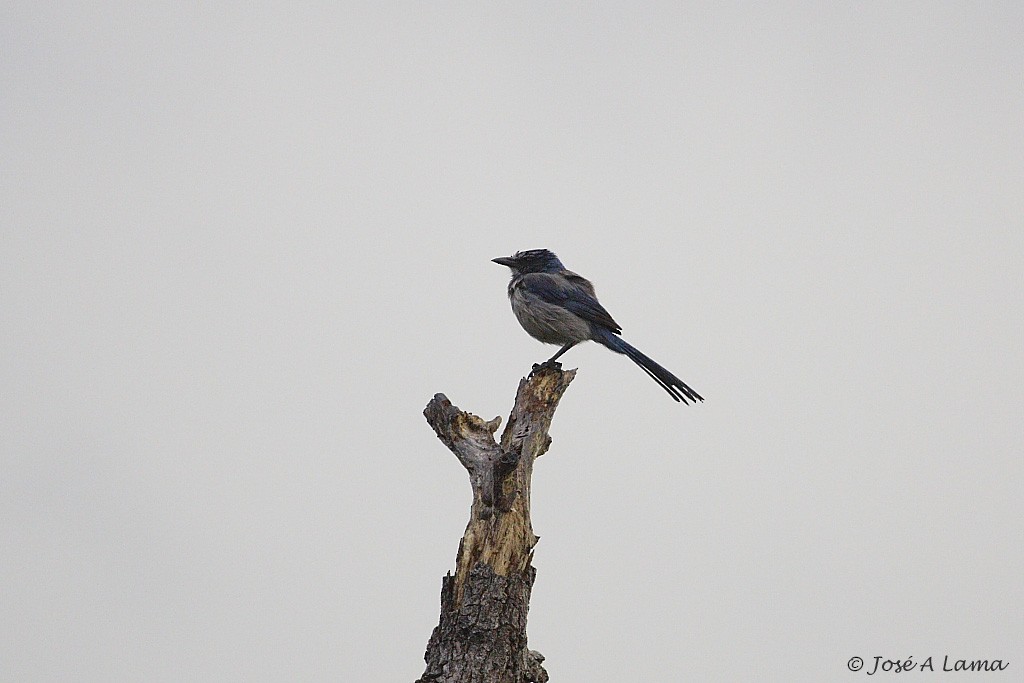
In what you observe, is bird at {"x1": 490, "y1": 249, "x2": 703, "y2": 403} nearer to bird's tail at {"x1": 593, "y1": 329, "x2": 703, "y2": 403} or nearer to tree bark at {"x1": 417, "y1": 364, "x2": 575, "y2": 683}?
bird's tail at {"x1": 593, "y1": 329, "x2": 703, "y2": 403}

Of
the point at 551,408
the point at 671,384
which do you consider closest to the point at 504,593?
the point at 551,408

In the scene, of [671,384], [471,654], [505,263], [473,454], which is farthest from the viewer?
[505,263]

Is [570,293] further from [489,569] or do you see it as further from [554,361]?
[489,569]

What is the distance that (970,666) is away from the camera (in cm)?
848

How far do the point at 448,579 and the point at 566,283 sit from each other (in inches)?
134

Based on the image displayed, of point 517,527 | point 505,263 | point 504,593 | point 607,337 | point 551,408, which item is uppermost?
point 505,263

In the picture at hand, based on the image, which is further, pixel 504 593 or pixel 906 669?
pixel 906 669

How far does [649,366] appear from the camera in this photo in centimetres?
838

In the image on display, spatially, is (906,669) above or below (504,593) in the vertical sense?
above

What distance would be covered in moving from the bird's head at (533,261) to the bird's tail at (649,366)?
1.06m

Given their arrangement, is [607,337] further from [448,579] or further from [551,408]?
[448,579]

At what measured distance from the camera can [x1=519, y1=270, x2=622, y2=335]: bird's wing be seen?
347 inches

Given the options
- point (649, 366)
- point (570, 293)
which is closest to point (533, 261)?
point (570, 293)

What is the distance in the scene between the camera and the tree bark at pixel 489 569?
6.35 metres
